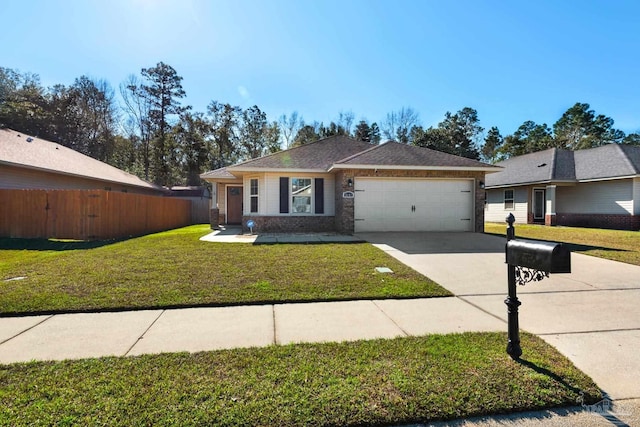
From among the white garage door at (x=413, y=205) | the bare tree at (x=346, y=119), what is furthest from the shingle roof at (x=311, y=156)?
the bare tree at (x=346, y=119)

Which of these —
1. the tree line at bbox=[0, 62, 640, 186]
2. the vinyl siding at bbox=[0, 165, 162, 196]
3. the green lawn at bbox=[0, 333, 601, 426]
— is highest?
the tree line at bbox=[0, 62, 640, 186]

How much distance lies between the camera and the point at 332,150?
49.2 ft

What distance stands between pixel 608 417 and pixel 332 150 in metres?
13.7

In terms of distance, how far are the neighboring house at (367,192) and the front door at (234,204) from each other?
431 centimetres

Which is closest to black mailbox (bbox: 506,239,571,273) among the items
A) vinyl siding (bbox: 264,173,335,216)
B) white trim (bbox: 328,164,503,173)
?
white trim (bbox: 328,164,503,173)

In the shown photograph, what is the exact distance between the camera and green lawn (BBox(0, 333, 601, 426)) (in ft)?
6.60

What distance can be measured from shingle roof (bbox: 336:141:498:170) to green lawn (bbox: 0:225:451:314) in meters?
4.47

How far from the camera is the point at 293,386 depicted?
232cm

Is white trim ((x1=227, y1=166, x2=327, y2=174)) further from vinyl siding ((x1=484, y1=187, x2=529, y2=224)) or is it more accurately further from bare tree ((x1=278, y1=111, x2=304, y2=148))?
bare tree ((x1=278, y1=111, x2=304, y2=148))

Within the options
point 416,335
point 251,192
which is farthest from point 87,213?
point 416,335

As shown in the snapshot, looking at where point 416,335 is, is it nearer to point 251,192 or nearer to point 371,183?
point 371,183

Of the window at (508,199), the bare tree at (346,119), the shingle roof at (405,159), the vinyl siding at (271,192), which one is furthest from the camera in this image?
the bare tree at (346,119)

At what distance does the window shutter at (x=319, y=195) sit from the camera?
13180mm

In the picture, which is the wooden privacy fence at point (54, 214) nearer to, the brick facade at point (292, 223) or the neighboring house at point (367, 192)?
the neighboring house at point (367, 192)
